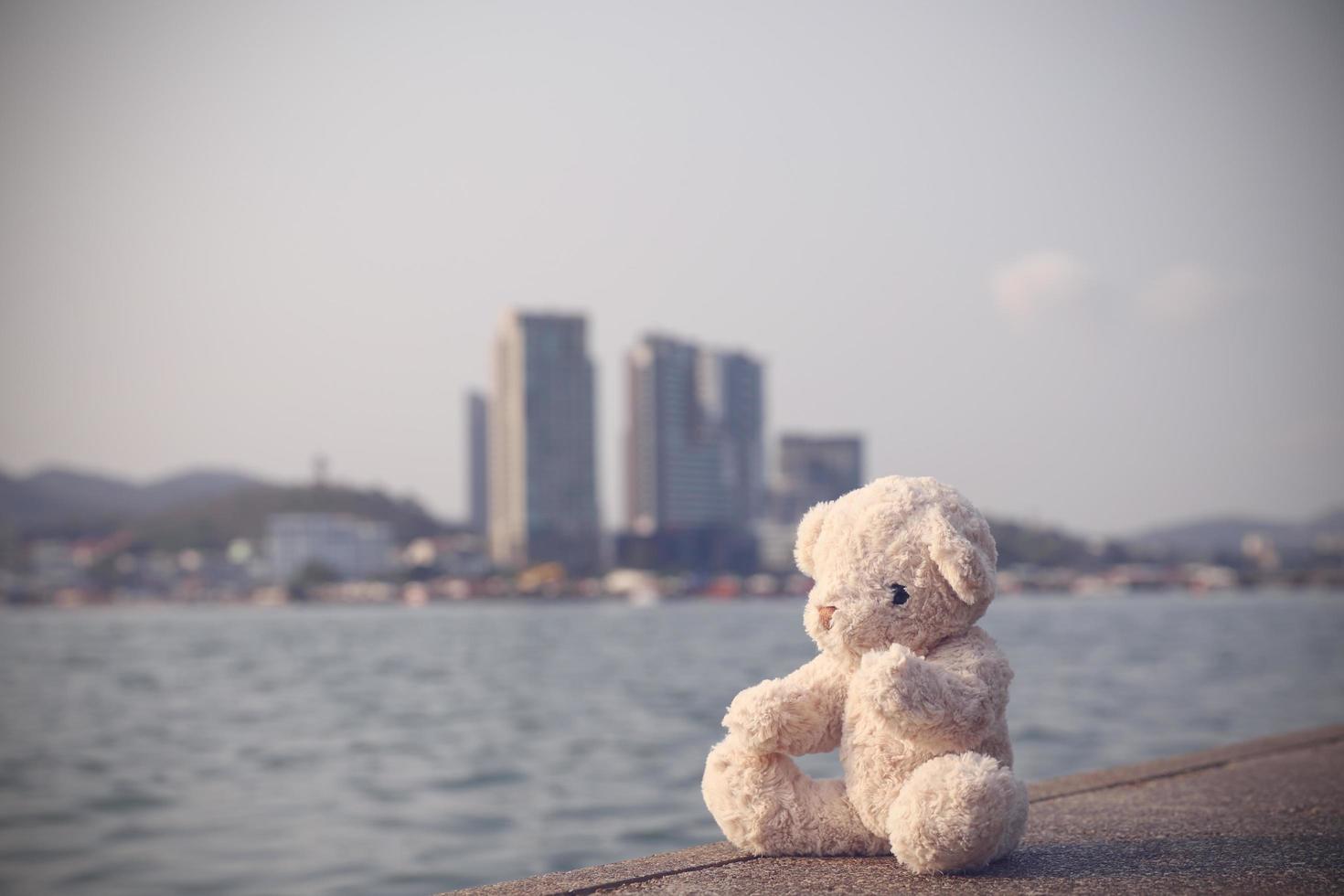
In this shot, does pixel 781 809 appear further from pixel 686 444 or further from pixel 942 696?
pixel 686 444

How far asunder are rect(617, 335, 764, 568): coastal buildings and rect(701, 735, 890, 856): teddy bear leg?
486ft

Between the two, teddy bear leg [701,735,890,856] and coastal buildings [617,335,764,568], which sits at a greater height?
coastal buildings [617,335,764,568]

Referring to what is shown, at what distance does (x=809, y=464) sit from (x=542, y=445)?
3411cm

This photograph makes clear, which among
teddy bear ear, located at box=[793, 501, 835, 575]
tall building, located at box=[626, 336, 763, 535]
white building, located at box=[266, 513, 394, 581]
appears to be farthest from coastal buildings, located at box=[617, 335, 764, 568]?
teddy bear ear, located at box=[793, 501, 835, 575]

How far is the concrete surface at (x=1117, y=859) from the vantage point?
11.2ft

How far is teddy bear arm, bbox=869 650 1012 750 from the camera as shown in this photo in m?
3.31

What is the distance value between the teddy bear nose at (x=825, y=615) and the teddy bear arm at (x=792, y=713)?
126mm

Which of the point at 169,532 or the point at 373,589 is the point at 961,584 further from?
the point at 169,532

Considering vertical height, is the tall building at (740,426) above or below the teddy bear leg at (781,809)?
above

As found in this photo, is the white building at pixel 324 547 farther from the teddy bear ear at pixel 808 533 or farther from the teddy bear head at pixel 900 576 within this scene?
the teddy bear head at pixel 900 576

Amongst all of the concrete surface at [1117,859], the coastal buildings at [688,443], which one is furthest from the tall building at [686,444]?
the concrete surface at [1117,859]

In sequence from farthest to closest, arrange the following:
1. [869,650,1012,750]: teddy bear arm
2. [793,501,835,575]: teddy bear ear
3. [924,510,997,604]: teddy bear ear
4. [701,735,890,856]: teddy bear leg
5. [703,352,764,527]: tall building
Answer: [703,352,764,527]: tall building → [793,501,835,575]: teddy bear ear → [701,735,890,856]: teddy bear leg → [924,510,997,604]: teddy bear ear → [869,650,1012,750]: teddy bear arm

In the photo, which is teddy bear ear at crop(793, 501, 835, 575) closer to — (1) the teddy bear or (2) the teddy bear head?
(1) the teddy bear

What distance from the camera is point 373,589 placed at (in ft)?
474
